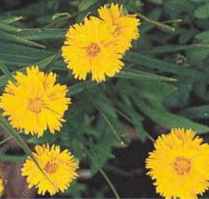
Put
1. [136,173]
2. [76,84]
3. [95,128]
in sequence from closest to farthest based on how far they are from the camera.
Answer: [76,84] → [95,128] → [136,173]

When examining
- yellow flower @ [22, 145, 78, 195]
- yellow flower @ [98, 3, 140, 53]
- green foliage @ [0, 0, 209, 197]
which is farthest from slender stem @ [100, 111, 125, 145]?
yellow flower @ [98, 3, 140, 53]

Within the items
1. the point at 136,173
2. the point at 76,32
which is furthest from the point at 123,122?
the point at 76,32

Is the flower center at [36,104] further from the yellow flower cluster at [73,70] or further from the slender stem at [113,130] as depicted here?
the slender stem at [113,130]

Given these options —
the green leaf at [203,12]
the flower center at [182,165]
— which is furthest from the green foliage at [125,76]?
the flower center at [182,165]

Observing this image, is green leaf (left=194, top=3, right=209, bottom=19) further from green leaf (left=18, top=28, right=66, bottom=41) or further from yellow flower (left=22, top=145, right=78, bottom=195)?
yellow flower (left=22, top=145, right=78, bottom=195)

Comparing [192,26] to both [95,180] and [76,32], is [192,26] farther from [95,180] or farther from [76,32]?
[95,180]

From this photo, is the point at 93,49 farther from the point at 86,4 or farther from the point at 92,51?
the point at 86,4
